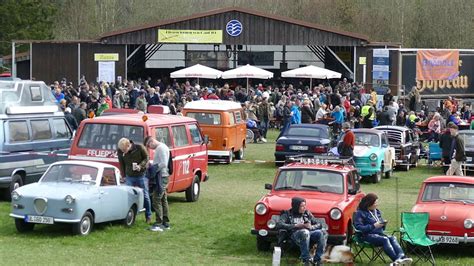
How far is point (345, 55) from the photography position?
2244 inches

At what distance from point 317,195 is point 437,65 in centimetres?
3674

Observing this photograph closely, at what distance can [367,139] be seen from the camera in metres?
27.9

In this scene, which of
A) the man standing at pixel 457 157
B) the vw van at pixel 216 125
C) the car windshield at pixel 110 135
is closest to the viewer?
the car windshield at pixel 110 135

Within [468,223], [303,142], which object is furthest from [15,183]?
[303,142]

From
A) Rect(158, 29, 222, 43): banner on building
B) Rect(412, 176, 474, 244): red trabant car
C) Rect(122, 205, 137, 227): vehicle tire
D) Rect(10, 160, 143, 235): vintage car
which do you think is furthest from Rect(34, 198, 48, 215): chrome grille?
Rect(158, 29, 222, 43): banner on building

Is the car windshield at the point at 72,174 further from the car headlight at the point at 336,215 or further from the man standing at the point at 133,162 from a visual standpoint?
the car headlight at the point at 336,215

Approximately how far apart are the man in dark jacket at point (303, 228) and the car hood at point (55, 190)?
3824mm

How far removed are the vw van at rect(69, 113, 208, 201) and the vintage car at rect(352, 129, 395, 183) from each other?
600 cm

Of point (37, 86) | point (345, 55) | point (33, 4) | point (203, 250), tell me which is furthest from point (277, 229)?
point (33, 4)

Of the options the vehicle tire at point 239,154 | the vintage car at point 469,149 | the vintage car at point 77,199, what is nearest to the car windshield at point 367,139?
the vintage car at point 469,149

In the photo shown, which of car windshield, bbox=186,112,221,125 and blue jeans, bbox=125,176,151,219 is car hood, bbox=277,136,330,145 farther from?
blue jeans, bbox=125,176,151,219

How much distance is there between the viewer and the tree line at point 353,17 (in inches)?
2970

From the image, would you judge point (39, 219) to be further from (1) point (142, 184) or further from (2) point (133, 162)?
(1) point (142, 184)

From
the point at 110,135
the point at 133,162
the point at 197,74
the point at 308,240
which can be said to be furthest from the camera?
the point at 197,74
